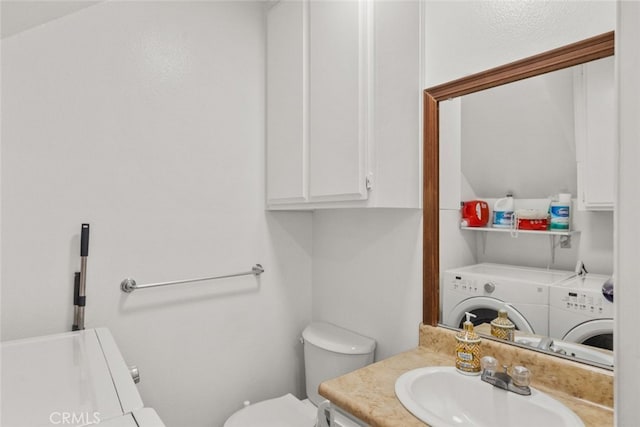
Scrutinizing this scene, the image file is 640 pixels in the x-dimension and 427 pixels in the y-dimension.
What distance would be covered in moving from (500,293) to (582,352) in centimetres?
27

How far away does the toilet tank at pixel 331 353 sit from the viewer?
1.64m

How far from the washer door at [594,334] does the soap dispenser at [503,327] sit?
15 centimetres

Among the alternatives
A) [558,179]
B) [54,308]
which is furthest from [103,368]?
[558,179]

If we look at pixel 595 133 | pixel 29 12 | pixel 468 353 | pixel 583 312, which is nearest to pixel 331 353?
pixel 468 353

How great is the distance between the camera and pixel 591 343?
3.43 ft

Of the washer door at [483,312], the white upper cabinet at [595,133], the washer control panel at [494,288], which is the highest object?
the white upper cabinet at [595,133]

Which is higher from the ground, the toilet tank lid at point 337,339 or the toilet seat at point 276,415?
the toilet tank lid at point 337,339

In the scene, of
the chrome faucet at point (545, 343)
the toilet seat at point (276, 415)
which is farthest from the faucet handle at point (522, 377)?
the toilet seat at point (276, 415)

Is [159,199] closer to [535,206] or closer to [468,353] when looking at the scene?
[468,353]

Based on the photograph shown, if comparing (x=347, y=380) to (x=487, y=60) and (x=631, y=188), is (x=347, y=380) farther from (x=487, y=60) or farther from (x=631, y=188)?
(x=487, y=60)

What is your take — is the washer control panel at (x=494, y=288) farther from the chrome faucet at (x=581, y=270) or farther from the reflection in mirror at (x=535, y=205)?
the chrome faucet at (x=581, y=270)

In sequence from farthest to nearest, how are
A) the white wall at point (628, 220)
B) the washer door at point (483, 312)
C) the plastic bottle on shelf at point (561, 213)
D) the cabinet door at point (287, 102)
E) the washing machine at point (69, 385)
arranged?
the cabinet door at point (287, 102), the washer door at point (483, 312), the plastic bottle on shelf at point (561, 213), the washing machine at point (69, 385), the white wall at point (628, 220)

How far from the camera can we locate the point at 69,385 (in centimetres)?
86

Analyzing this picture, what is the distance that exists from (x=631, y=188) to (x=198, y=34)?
5.98 ft
